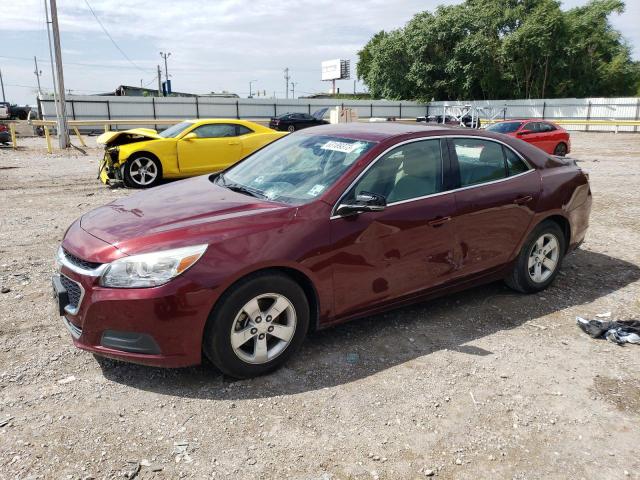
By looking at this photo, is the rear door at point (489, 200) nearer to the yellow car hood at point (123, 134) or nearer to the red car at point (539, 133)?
the yellow car hood at point (123, 134)

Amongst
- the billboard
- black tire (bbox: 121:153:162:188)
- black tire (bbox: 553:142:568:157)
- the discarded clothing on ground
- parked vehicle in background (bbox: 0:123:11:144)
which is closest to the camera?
the discarded clothing on ground

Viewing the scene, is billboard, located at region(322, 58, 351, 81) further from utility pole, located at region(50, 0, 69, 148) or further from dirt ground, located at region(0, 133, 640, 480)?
dirt ground, located at region(0, 133, 640, 480)

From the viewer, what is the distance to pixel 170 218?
3.37m

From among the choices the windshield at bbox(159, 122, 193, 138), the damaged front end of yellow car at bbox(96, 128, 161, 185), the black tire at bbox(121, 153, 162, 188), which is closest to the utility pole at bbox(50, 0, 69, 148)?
the damaged front end of yellow car at bbox(96, 128, 161, 185)

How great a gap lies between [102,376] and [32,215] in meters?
5.82

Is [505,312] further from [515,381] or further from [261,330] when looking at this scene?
[261,330]

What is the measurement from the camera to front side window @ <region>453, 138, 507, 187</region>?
4234mm

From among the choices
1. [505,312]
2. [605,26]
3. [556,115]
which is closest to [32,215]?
[505,312]

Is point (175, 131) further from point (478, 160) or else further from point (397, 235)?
point (397, 235)

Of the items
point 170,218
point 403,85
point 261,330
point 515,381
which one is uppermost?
point 403,85

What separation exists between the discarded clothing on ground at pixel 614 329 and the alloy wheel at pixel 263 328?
2.49 metres

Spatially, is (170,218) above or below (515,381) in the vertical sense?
above

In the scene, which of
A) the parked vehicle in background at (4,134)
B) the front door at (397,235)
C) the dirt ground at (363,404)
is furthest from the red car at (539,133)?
the parked vehicle in background at (4,134)

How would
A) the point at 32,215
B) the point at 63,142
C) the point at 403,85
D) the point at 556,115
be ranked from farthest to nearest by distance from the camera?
the point at 403,85
the point at 556,115
the point at 63,142
the point at 32,215
